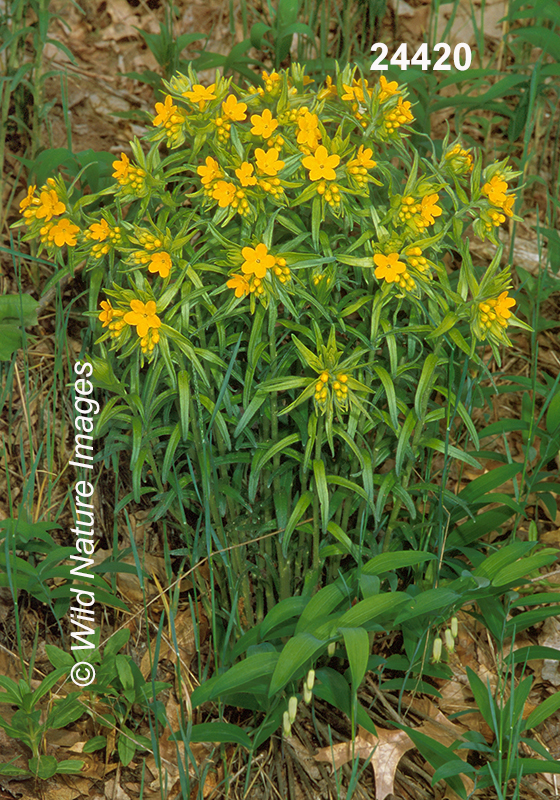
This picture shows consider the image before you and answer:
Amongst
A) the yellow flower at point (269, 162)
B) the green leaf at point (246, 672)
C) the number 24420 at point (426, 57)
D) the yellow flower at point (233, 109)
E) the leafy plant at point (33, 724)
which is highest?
the number 24420 at point (426, 57)

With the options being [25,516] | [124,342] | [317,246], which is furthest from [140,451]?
[317,246]

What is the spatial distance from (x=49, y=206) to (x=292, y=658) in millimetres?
1063

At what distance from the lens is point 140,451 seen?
1.59 m

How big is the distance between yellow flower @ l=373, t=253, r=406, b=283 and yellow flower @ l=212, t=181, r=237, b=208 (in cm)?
31

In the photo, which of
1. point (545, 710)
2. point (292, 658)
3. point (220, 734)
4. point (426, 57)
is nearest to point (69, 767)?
point (220, 734)

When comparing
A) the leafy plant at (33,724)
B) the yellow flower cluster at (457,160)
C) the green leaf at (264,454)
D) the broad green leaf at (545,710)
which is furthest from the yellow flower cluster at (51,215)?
the broad green leaf at (545,710)

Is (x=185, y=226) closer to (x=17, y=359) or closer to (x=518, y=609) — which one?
(x=17, y=359)

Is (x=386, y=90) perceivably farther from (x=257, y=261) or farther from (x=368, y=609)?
(x=368, y=609)

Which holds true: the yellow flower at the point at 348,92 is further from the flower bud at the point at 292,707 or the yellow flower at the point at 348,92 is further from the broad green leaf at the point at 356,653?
the flower bud at the point at 292,707

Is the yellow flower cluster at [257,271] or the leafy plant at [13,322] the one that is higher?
the yellow flower cluster at [257,271]

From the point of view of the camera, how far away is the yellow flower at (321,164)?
1.35 m

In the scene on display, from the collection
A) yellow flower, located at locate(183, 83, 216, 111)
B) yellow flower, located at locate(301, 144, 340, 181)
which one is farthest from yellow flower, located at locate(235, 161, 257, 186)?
yellow flower, located at locate(183, 83, 216, 111)

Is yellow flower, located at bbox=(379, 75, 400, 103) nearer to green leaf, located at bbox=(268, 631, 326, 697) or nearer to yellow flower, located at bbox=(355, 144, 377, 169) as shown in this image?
yellow flower, located at bbox=(355, 144, 377, 169)

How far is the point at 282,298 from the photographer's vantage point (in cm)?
138
